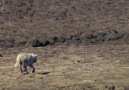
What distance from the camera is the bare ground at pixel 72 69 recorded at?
1939cm

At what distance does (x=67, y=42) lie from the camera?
2775cm

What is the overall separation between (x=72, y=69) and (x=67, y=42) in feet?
20.3

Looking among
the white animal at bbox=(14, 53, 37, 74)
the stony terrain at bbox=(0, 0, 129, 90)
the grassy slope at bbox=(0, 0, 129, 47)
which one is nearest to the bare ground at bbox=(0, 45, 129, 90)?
the stony terrain at bbox=(0, 0, 129, 90)

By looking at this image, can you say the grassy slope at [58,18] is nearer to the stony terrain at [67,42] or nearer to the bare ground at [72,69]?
the stony terrain at [67,42]

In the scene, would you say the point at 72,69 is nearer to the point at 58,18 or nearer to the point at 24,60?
the point at 24,60

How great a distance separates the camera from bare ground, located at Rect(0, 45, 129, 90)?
19.4 metres

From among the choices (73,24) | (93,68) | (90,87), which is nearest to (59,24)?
(73,24)

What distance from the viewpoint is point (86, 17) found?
31.1 meters

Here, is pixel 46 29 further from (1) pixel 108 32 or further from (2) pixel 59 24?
(1) pixel 108 32

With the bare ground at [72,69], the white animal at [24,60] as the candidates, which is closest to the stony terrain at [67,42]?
the bare ground at [72,69]

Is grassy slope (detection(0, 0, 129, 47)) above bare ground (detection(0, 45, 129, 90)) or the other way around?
above

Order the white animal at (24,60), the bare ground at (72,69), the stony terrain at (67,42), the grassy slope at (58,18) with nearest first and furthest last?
the bare ground at (72,69)
the stony terrain at (67,42)
the white animal at (24,60)
the grassy slope at (58,18)

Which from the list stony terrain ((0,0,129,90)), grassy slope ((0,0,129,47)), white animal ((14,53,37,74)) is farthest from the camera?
grassy slope ((0,0,129,47))

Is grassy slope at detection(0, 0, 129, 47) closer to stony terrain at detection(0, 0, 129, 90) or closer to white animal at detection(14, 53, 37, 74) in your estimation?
Result: stony terrain at detection(0, 0, 129, 90)
